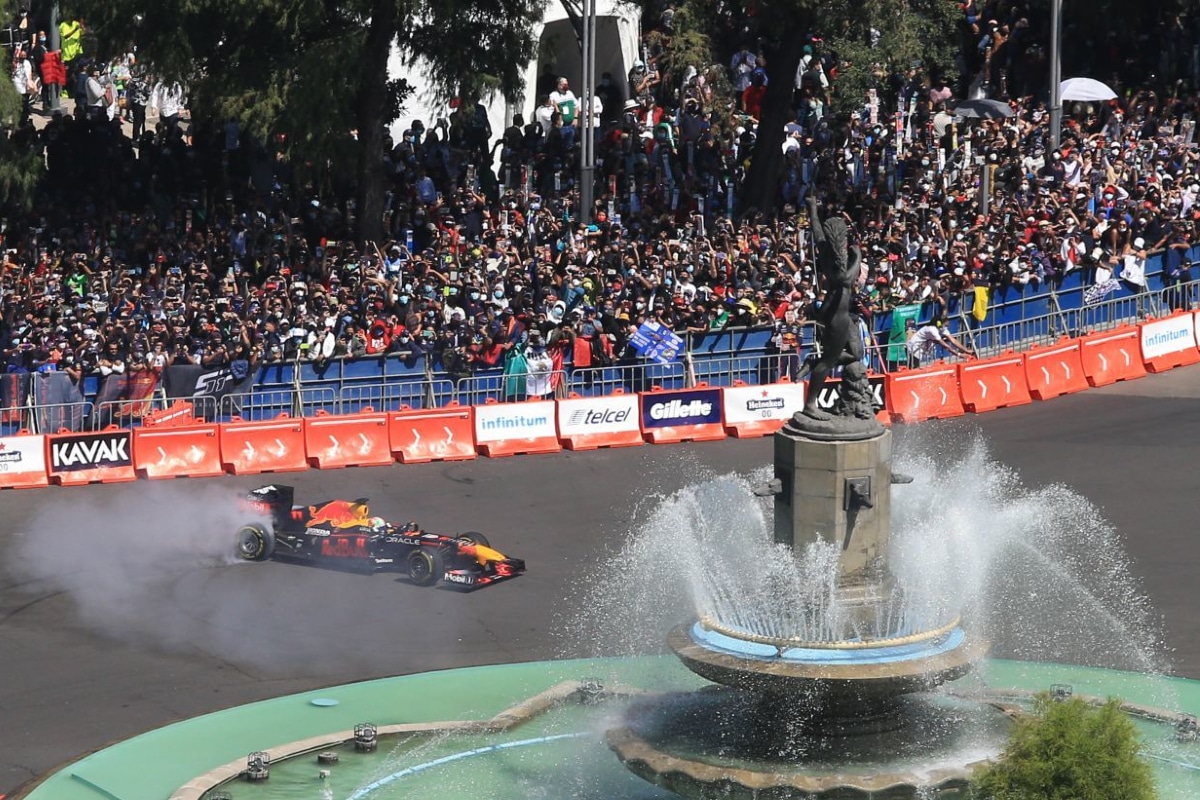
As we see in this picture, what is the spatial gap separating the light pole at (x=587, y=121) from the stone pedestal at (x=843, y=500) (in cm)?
2020

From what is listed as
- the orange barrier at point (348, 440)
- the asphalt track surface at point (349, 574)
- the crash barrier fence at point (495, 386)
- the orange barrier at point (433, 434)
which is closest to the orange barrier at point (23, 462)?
the asphalt track surface at point (349, 574)

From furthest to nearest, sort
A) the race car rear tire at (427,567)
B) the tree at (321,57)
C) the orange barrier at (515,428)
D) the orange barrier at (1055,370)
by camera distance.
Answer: the tree at (321,57) < the orange barrier at (1055,370) < the orange barrier at (515,428) < the race car rear tire at (427,567)

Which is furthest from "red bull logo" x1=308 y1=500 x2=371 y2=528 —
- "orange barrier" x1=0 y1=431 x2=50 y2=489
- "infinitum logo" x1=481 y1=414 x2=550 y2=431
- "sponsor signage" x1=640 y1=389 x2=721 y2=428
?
"sponsor signage" x1=640 y1=389 x2=721 y2=428

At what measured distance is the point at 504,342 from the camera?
33938 mm

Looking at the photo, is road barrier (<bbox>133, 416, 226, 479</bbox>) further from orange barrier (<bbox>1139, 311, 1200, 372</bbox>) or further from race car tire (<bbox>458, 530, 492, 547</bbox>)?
orange barrier (<bbox>1139, 311, 1200, 372</bbox>)

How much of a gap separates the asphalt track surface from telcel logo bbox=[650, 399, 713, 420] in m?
0.62

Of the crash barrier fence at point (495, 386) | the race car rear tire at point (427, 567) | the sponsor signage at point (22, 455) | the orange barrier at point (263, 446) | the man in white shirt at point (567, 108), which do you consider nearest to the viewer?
the race car rear tire at point (427, 567)

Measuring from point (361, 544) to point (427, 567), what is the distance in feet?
3.76

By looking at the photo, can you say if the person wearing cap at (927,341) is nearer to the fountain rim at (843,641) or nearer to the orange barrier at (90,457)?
the orange barrier at (90,457)

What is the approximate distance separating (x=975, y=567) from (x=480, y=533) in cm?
1042

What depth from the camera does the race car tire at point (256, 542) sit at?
2677 centimetres

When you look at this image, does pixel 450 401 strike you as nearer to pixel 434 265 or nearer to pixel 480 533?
pixel 434 265

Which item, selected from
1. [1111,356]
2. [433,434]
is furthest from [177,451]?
[1111,356]

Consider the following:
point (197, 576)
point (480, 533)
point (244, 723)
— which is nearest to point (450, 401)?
point (480, 533)
